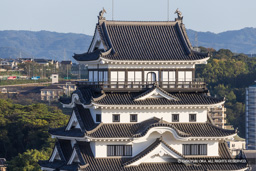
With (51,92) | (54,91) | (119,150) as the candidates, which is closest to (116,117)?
(119,150)

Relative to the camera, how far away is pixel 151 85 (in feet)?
149

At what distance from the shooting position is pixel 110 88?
45.0m

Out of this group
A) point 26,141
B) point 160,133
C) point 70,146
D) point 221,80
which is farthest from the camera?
point 221,80

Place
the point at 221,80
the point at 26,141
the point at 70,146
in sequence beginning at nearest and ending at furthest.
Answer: the point at 70,146, the point at 26,141, the point at 221,80

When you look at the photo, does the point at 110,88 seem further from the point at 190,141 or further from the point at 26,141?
the point at 26,141

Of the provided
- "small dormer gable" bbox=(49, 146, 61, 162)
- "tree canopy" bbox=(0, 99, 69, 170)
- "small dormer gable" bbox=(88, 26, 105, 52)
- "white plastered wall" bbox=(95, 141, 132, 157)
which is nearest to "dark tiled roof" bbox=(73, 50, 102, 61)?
"small dormer gable" bbox=(88, 26, 105, 52)

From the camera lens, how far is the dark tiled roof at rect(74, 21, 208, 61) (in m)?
46.0

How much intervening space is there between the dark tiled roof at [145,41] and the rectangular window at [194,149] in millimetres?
5141

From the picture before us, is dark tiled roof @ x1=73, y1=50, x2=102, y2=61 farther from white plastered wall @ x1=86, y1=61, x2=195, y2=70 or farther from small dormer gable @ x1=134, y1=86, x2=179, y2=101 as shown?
small dormer gable @ x1=134, y1=86, x2=179, y2=101

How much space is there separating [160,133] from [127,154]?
2.28 m

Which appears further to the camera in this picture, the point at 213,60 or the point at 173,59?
the point at 213,60

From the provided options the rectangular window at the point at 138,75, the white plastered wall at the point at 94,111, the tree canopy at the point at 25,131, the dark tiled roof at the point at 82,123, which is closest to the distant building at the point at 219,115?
the tree canopy at the point at 25,131

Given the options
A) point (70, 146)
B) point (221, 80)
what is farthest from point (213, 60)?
point (70, 146)

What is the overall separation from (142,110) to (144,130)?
1825 millimetres
